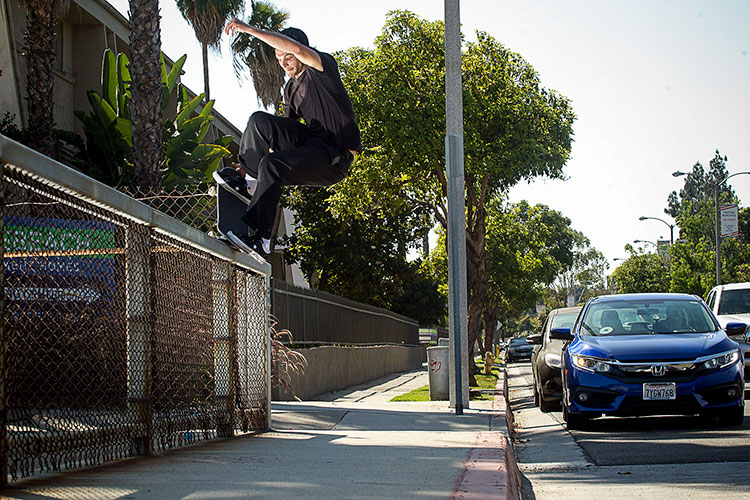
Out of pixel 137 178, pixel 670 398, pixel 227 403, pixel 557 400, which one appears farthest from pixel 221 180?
pixel 557 400

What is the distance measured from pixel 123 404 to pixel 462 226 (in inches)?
320

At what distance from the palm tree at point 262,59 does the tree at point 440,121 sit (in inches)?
616

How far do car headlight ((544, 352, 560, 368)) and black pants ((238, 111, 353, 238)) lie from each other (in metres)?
7.55

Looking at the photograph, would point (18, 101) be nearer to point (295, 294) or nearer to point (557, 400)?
point (295, 294)

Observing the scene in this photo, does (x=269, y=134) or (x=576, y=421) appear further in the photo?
(x=576, y=421)

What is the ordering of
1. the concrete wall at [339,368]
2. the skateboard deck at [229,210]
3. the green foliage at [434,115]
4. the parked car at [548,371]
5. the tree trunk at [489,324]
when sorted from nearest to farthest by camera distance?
the skateboard deck at [229,210]
the parked car at [548,371]
the concrete wall at [339,368]
the green foliage at [434,115]
the tree trunk at [489,324]

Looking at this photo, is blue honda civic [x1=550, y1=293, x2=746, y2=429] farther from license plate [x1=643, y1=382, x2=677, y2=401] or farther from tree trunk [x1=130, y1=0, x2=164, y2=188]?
Answer: tree trunk [x1=130, y1=0, x2=164, y2=188]

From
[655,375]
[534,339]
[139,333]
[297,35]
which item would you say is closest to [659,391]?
[655,375]

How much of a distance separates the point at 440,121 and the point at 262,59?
735 inches

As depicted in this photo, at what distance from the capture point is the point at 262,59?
3769cm

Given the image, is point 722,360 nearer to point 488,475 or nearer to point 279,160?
point 279,160

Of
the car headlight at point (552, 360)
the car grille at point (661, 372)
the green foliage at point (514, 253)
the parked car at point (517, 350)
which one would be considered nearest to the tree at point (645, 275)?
the green foliage at point (514, 253)

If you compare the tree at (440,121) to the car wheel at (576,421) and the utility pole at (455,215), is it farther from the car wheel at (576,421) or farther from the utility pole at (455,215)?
the car wheel at (576,421)

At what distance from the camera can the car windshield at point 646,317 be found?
11.3 metres
